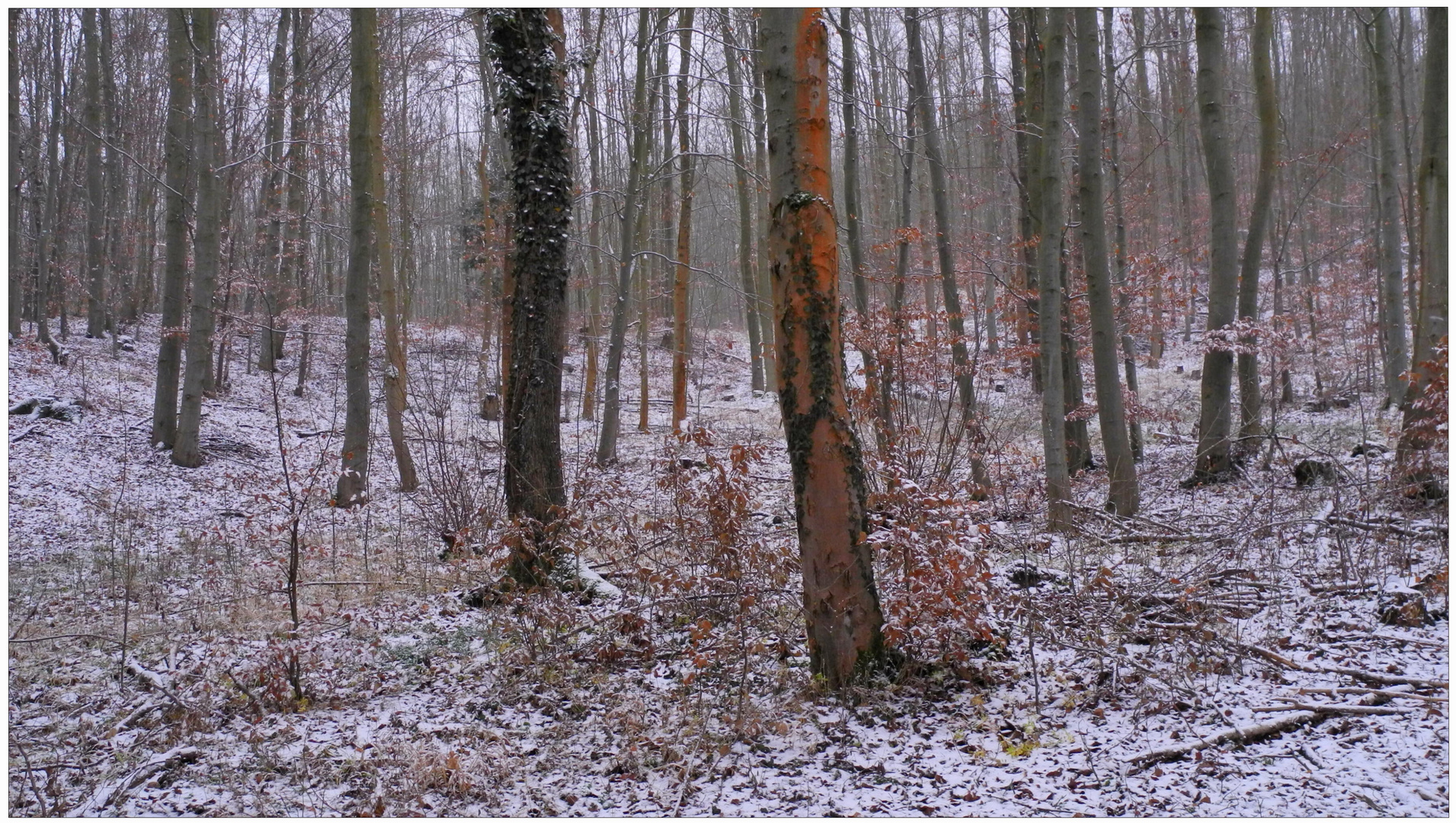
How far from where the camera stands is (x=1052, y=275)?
25.3 ft

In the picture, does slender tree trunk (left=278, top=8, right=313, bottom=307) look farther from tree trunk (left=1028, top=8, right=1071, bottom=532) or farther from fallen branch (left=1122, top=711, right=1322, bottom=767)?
fallen branch (left=1122, top=711, right=1322, bottom=767)

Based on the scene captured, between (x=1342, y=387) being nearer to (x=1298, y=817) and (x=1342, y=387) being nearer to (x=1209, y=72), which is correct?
(x=1209, y=72)

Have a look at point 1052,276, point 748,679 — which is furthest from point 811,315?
point 1052,276

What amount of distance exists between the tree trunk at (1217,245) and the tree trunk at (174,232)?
13127 mm

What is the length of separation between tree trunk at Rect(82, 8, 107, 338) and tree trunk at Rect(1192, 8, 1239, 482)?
1742cm

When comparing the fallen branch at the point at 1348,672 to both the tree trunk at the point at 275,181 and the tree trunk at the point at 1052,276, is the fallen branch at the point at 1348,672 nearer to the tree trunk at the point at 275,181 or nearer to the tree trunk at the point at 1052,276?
the tree trunk at the point at 1052,276

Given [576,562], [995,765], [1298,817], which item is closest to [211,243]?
[576,562]

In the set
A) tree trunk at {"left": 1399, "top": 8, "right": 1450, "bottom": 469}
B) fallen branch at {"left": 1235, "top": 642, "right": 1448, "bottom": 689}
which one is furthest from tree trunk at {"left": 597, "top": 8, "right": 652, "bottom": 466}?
fallen branch at {"left": 1235, "top": 642, "right": 1448, "bottom": 689}

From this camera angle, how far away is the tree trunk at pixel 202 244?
11.7m

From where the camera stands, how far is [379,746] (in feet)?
13.5

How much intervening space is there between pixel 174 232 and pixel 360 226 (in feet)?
14.9

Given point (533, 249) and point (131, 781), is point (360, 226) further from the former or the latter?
point (131, 781)

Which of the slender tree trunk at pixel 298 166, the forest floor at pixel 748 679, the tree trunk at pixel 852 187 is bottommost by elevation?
the forest floor at pixel 748 679

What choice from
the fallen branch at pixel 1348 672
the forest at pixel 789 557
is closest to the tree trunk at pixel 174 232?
the forest at pixel 789 557
